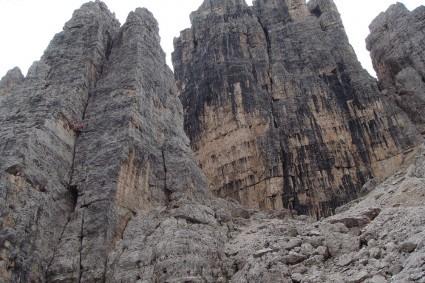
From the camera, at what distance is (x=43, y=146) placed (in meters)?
22.3

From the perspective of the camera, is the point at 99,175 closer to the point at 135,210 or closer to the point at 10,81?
the point at 135,210

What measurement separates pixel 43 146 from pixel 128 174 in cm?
450

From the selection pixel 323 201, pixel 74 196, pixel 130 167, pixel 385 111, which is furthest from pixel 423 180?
pixel 385 111

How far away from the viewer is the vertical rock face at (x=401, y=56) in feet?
153

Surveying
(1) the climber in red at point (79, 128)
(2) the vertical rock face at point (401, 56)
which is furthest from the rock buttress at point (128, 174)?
(2) the vertical rock face at point (401, 56)

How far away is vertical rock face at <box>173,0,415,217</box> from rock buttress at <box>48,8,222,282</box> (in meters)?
14.6

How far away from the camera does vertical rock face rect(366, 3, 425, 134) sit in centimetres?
4666

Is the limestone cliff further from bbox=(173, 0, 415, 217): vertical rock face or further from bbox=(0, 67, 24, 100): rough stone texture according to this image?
bbox=(173, 0, 415, 217): vertical rock face

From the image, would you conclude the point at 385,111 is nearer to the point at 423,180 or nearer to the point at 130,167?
the point at 423,180

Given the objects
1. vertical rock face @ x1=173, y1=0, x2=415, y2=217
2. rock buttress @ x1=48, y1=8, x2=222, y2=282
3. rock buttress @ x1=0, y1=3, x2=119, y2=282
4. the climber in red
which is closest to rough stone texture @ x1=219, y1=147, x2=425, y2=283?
rock buttress @ x1=48, y1=8, x2=222, y2=282

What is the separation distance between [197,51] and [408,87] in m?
26.7

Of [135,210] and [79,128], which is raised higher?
[79,128]

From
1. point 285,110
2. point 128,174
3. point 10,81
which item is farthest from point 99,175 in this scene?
point 285,110

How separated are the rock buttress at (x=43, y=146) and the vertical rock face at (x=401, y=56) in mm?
31810
